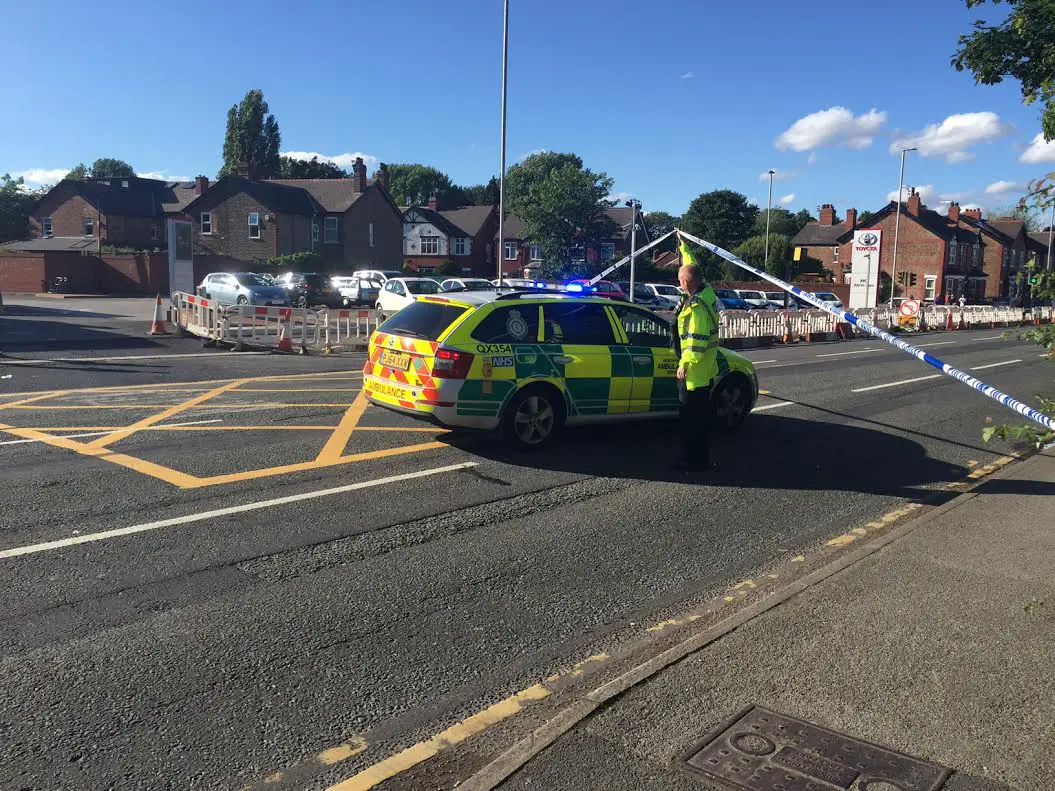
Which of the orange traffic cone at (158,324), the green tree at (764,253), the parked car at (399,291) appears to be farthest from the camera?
the green tree at (764,253)

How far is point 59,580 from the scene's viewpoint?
4.98m

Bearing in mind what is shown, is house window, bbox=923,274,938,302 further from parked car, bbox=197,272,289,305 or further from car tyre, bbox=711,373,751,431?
car tyre, bbox=711,373,751,431

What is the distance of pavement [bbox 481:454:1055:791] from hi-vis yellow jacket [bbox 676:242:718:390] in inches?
107

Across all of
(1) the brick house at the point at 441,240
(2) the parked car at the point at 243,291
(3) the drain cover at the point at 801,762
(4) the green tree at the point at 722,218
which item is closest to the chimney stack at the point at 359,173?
(1) the brick house at the point at 441,240

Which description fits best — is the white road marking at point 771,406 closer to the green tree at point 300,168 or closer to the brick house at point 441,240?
the brick house at point 441,240

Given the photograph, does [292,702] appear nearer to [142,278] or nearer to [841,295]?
[142,278]

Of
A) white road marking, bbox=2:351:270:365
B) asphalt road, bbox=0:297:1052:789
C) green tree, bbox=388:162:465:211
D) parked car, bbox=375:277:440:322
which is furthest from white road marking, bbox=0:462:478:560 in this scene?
green tree, bbox=388:162:465:211

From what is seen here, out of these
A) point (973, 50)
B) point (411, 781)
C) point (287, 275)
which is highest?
point (973, 50)

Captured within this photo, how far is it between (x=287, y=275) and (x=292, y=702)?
131ft

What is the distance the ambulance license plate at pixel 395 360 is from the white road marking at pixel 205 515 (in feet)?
3.70

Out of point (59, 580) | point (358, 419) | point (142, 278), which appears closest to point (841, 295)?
point (142, 278)

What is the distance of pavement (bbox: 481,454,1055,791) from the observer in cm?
324

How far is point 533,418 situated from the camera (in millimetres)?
8656

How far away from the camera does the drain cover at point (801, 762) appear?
3180 millimetres
